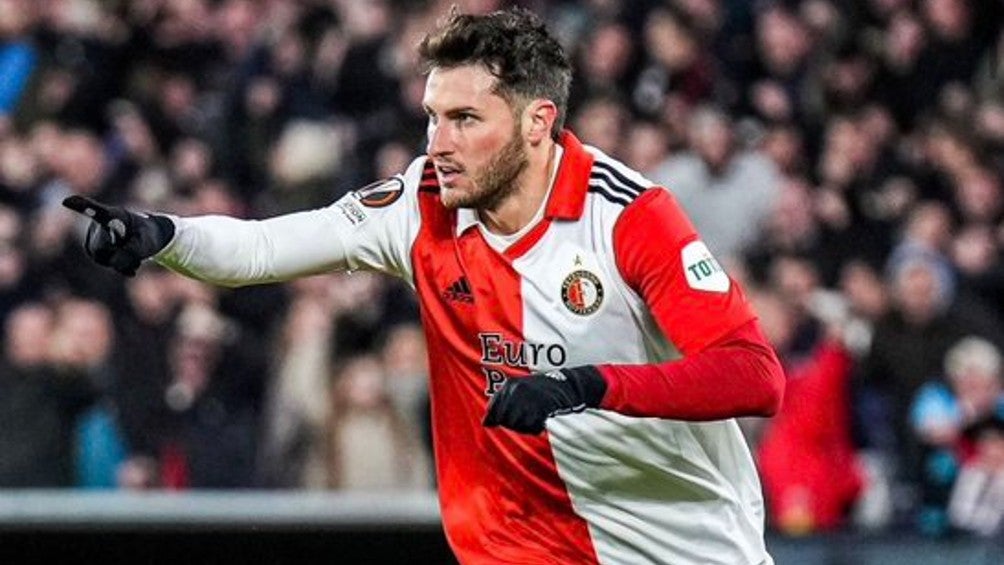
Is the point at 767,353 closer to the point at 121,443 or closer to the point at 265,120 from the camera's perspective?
the point at 121,443

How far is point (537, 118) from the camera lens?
5.68m

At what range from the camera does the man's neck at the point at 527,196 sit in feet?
18.7

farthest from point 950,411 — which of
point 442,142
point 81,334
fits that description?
point 442,142

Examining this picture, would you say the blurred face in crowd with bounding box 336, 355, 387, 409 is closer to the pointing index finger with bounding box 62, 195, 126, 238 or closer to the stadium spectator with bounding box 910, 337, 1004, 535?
the stadium spectator with bounding box 910, 337, 1004, 535

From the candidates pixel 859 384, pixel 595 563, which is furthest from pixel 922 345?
pixel 595 563

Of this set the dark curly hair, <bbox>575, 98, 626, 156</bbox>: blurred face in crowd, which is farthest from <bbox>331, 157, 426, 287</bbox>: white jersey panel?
<bbox>575, 98, 626, 156</bbox>: blurred face in crowd

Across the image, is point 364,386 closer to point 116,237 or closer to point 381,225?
point 381,225

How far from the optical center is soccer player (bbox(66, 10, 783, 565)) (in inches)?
217

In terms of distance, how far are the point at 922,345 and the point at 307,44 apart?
5153mm

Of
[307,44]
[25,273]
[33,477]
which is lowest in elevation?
[33,477]

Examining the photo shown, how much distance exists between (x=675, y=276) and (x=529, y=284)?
408 millimetres

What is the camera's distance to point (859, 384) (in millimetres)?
11219

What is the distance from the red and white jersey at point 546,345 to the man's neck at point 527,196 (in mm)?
41

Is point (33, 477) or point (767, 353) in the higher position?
point (767, 353)
